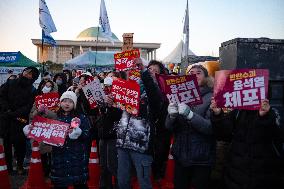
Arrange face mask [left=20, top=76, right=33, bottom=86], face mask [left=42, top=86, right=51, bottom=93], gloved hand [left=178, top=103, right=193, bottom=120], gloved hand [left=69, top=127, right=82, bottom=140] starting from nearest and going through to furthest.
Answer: gloved hand [left=178, top=103, right=193, bottom=120] < gloved hand [left=69, top=127, right=82, bottom=140] < face mask [left=20, top=76, right=33, bottom=86] < face mask [left=42, top=86, right=51, bottom=93]

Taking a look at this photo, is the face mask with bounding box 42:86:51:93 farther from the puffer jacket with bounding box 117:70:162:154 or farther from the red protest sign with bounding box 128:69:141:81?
the puffer jacket with bounding box 117:70:162:154

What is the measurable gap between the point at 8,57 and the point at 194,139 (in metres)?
17.0

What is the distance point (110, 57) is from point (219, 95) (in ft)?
76.5

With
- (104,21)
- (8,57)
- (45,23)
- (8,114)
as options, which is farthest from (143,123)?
(8,57)

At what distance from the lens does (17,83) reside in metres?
6.57

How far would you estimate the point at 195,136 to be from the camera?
367 cm

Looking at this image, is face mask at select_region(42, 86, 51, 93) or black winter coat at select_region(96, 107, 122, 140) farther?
face mask at select_region(42, 86, 51, 93)

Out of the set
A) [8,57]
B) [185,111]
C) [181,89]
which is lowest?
[185,111]

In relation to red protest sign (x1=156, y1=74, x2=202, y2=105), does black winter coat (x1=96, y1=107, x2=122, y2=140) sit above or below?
below

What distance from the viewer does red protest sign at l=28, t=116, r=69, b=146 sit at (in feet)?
13.0

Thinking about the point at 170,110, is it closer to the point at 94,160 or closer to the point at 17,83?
the point at 94,160

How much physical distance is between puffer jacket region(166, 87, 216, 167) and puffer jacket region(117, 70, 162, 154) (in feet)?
1.22

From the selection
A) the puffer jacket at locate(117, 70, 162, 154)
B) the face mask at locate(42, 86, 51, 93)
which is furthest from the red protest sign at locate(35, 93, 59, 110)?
the face mask at locate(42, 86, 51, 93)

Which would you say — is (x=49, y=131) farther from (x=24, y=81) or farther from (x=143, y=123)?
(x=24, y=81)
